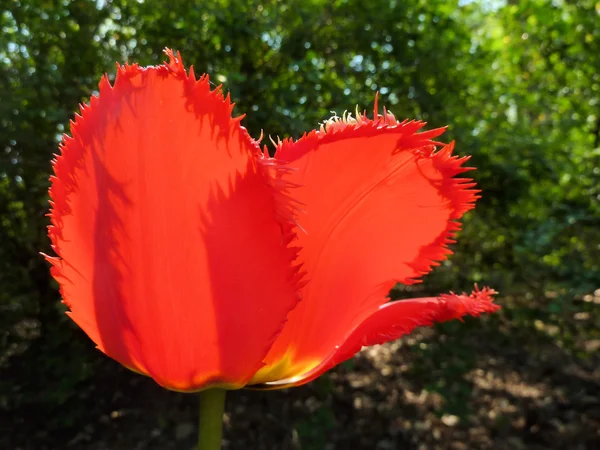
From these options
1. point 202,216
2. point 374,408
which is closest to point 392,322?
point 202,216

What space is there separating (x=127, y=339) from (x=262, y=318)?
13cm

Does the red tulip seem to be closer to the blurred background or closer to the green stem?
the green stem

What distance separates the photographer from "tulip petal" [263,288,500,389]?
1.94 ft

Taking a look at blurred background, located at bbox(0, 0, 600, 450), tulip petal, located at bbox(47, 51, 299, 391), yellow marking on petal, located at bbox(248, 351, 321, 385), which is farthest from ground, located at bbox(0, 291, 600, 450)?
tulip petal, located at bbox(47, 51, 299, 391)

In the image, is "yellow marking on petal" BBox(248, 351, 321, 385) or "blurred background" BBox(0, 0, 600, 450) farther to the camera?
"blurred background" BBox(0, 0, 600, 450)

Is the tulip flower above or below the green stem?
above

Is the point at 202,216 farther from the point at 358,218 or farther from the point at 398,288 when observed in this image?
the point at 398,288

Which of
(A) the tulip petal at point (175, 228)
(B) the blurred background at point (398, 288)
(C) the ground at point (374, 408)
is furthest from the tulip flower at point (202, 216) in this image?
(C) the ground at point (374, 408)

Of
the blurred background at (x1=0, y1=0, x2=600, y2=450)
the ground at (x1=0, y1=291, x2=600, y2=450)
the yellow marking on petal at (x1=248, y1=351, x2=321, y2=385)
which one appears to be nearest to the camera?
the yellow marking on petal at (x1=248, y1=351, x2=321, y2=385)

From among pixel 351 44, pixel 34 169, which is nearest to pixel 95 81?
pixel 34 169

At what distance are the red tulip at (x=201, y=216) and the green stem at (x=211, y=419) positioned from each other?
2 centimetres

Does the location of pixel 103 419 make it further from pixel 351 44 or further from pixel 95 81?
pixel 351 44

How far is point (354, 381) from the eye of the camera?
117 inches

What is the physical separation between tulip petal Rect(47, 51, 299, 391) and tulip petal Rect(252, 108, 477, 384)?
0.07 m
